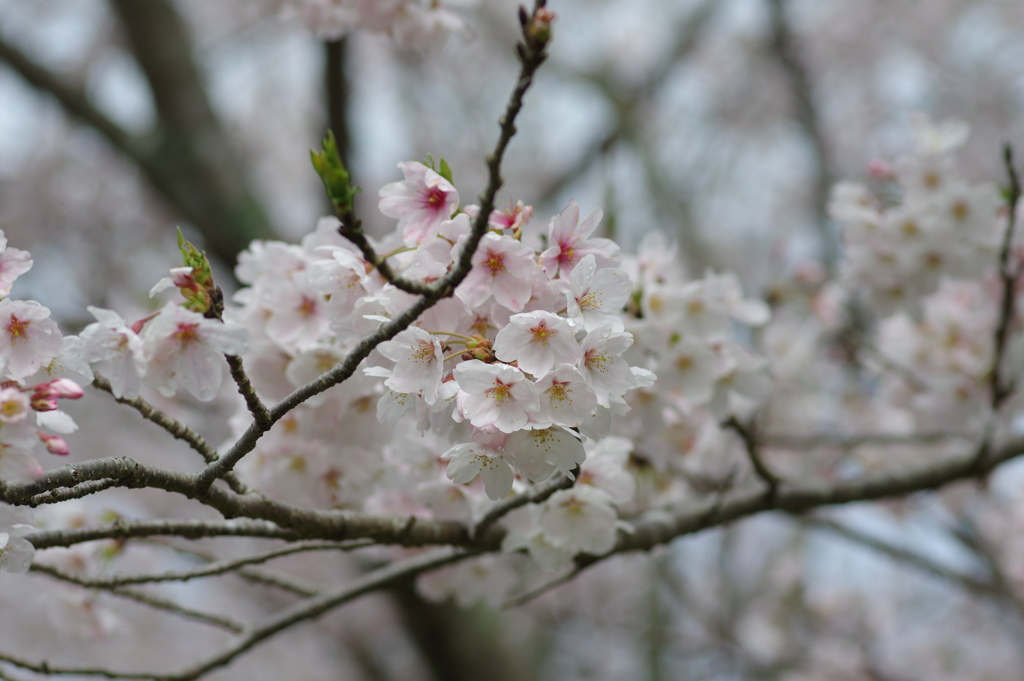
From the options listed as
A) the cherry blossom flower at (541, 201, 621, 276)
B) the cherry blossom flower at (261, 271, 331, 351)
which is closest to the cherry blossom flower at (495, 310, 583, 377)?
the cherry blossom flower at (541, 201, 621, 276)

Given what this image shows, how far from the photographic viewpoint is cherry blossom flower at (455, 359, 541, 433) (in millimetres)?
1065

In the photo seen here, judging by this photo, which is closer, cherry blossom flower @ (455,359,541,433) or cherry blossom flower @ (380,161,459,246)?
cherry blossom flower @ (455,359,541,433)

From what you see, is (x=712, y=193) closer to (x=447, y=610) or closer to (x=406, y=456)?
(x=447, y=610)

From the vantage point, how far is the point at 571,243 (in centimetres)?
122

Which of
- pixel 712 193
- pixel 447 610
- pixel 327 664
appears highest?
pixel 712 193

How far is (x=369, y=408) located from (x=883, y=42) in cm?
892

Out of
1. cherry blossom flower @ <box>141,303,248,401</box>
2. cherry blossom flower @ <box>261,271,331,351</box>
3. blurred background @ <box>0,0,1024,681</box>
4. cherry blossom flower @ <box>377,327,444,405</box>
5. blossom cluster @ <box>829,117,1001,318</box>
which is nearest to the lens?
cherry blossom flower @ <box>141,303,248,401</box>

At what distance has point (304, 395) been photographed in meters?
1.06

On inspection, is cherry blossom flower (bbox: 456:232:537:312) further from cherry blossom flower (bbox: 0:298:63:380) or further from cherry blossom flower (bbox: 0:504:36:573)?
cherry blossom flower (bbox: 0:504:36:573)

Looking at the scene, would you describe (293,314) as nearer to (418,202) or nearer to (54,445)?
(418,202)

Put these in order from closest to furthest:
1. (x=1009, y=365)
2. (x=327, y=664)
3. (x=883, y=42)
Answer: (x=1009, y=365), (x=327, y=664), (x=883, y=42)

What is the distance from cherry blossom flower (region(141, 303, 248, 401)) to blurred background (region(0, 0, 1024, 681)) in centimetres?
114

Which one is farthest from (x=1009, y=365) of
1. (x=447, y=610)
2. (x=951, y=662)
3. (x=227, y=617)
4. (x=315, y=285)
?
(x=951, y=662)

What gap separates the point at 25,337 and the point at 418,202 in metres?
0.62
